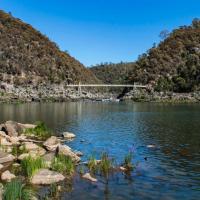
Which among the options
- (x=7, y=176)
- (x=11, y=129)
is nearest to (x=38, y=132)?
(x=11, y=129)

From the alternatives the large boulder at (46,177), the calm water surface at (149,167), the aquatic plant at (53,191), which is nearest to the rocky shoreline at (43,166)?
the large boulder at (46,177)

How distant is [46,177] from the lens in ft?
95.5

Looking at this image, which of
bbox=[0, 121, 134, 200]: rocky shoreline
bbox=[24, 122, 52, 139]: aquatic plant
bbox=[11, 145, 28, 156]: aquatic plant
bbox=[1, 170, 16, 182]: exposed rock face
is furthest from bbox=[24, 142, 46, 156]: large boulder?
bbox=[24, 122, 52, 139]: aquatic plant

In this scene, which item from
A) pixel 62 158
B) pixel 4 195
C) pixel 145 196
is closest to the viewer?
pixel 4 195

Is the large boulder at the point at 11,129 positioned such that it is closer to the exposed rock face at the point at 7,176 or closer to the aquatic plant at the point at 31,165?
the aquatic plant at the point at 31,165

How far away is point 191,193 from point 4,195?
12649 mm

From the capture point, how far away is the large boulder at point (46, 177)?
2872 cm

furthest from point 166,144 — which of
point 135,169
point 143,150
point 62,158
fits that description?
point 62,158

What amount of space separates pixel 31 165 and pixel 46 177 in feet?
6.15

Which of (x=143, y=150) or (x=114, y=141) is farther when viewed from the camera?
(x=114, y=141)

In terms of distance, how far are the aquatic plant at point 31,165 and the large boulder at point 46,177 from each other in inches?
21.4

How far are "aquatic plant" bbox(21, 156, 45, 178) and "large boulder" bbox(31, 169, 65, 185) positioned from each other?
54cm

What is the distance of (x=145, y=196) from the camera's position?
26.7m

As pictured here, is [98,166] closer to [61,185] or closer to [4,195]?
[61,185]
